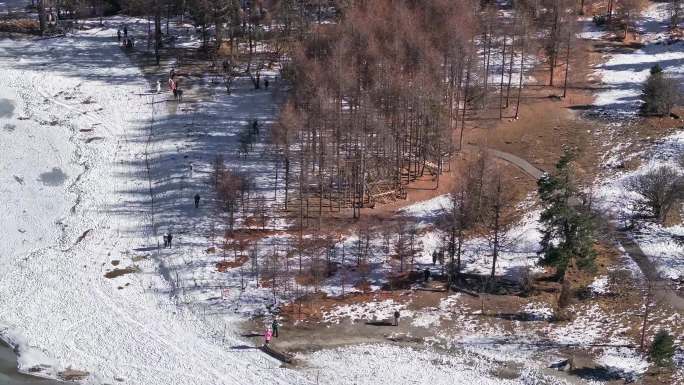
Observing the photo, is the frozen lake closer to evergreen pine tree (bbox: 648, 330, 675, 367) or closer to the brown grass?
the brown grass

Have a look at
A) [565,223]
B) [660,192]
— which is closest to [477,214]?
[565,223]

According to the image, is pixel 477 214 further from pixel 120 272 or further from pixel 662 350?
pixel 120 272

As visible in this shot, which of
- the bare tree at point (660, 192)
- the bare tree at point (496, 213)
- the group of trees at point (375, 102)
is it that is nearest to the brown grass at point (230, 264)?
the group of trees at point (375, 102)

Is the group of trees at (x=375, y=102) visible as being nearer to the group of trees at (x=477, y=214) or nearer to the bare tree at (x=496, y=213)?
the bare tree at (x=496, y=213)

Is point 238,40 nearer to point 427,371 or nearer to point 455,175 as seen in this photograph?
point 455,175

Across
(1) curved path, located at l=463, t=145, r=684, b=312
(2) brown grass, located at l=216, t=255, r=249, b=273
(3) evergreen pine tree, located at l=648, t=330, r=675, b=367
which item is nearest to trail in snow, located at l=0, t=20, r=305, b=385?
(2) brown grass, located at l=216, t=255, r=249, b=273

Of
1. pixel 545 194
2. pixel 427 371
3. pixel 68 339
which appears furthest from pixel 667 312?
pixel 68 339
